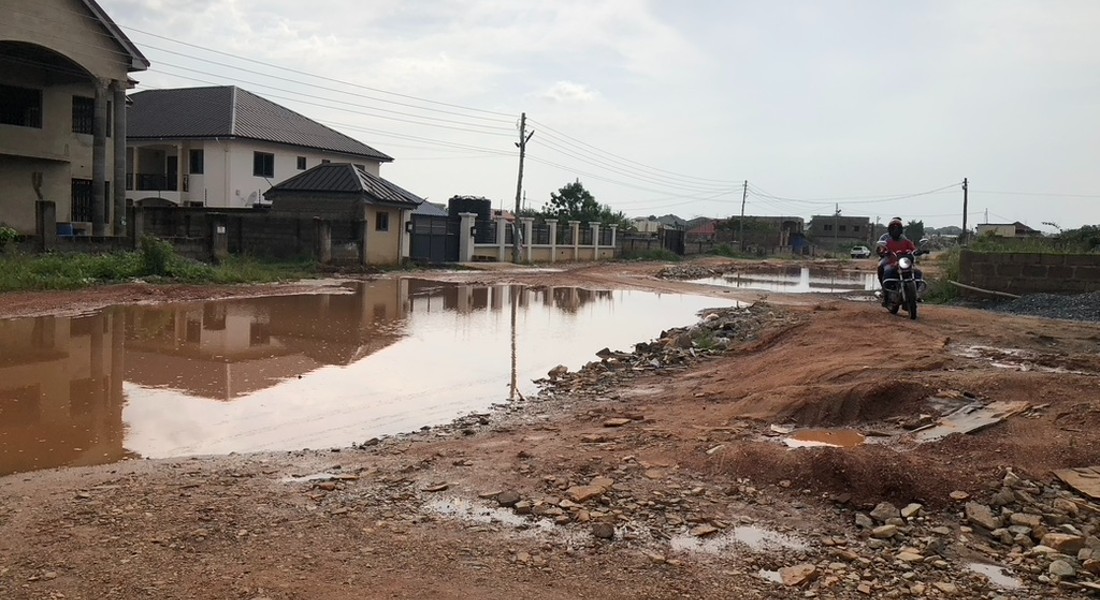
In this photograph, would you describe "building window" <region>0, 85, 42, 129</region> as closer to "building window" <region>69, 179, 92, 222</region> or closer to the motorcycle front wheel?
"building window" <region>69, 179, 92, 222</region>

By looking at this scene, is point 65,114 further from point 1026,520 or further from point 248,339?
point 1026,520

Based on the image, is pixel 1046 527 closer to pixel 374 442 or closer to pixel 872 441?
pixel 872 441

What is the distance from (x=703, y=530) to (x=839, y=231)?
90712mm

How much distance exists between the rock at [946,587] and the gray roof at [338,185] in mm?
27871

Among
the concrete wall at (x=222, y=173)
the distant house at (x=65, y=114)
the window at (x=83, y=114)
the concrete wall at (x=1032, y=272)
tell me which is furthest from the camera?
the concrete wall at (x=222, y=173)

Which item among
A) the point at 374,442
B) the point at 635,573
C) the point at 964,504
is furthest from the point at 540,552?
the point at 374,442

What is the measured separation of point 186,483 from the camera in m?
5.20

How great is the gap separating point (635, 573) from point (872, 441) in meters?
2.79

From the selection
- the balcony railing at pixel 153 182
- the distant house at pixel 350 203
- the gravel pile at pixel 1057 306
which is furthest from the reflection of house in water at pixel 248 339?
the balcony railing at pixel 153 182

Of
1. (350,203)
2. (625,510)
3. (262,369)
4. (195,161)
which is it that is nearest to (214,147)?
(195,161)

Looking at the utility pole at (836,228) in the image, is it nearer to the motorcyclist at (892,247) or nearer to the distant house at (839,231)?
the distant house at (839,231)

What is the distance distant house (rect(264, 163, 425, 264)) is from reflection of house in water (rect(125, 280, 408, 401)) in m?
11.1

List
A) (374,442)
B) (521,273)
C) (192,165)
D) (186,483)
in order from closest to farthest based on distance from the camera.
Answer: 1. (186,483)
2. (374,442)
3. (521,273)
4. (192,165)

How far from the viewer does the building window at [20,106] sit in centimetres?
2592
